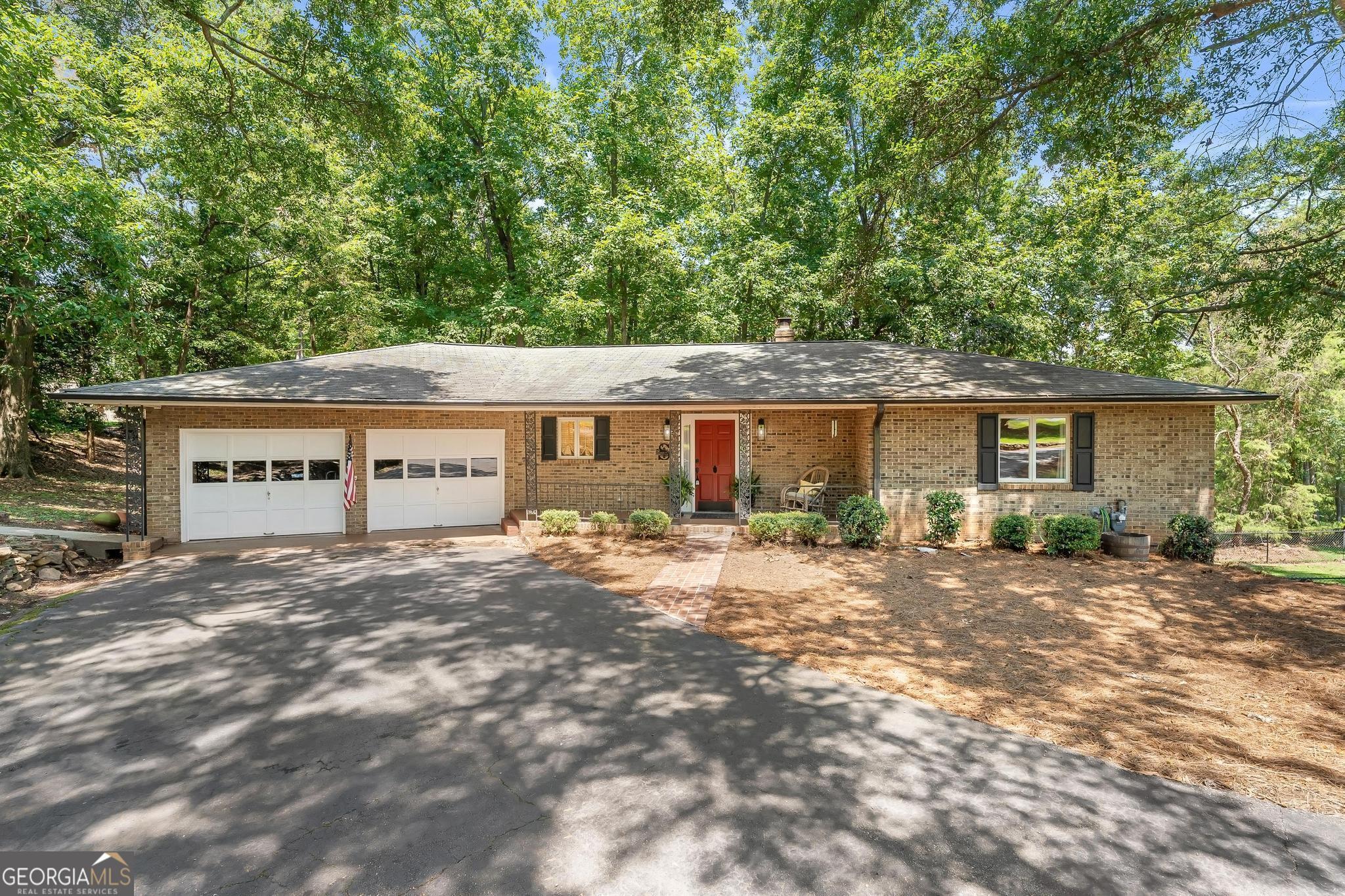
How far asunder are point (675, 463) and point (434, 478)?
18.5 feet

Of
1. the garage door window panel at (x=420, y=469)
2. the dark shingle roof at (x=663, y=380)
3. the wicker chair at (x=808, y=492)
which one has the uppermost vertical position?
the dark shingle roof at (x=663, y=380)

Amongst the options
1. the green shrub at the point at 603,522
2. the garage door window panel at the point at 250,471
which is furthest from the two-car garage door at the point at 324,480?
the green shrub at the point at 603,522

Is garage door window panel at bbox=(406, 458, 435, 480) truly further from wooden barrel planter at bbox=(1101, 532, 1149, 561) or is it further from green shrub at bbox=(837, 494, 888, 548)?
wooden barrel planter at bbox=(1101, 532, 1149, 561)

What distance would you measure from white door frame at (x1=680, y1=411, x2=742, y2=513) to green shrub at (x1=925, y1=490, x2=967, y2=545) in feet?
14.1

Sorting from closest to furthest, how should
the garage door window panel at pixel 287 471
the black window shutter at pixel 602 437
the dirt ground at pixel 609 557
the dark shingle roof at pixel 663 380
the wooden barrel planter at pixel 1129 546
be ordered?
the dirt ground at pixel 609 557, the wooden barrel planter at pixel 1129 546, the dark shingle roof at pixel 663 380, the garage door window panel at pixel 287 471, the black window shutter at pixel 602 437

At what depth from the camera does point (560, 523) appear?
11758 mm

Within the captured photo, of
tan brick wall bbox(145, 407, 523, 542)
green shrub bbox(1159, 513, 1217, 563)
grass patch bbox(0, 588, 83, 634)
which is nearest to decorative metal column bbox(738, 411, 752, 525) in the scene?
tan brick wall bbox(145, 407, 523, 542)

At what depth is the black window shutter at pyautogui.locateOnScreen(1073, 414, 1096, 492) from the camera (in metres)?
11.1

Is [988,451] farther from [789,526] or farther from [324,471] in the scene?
[324,471]

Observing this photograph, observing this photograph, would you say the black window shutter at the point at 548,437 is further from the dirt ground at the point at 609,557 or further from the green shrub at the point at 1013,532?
the green shrub at the point at 1013,532

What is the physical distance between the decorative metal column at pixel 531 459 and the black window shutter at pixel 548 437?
2.34 ft

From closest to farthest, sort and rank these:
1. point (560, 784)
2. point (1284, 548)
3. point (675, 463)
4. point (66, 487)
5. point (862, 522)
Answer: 1. point (560, 784)
2. point (862, 522)
3. point (675, 463)
4. point (66, 487)
5. point (1284, 548)

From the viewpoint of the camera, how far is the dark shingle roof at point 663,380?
10516 millimetres

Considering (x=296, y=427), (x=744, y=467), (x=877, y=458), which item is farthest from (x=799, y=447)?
(x=296, y=427)
